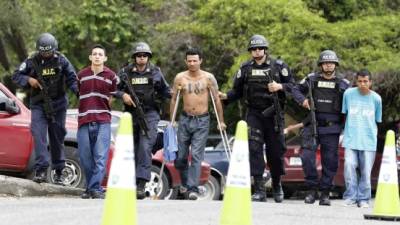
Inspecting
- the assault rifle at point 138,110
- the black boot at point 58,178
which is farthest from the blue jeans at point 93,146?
the black boot at point 58,178

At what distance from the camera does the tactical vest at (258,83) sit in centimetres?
1241

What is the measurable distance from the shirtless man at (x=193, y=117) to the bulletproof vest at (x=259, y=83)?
42cm

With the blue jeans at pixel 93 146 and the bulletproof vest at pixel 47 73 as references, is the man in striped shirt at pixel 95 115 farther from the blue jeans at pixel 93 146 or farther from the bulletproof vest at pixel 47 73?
the bulletproof vest at pixel 47 73

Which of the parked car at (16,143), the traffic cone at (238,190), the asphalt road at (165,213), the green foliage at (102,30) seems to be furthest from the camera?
the green foliage at (102,30)

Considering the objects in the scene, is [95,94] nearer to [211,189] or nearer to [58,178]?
[58,178]

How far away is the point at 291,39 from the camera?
2284 cm

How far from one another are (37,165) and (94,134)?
83 cm

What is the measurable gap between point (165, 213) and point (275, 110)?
291 centimetres

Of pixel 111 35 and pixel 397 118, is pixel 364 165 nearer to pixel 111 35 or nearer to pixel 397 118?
pixel 397 118

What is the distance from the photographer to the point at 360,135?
12906 millimetres

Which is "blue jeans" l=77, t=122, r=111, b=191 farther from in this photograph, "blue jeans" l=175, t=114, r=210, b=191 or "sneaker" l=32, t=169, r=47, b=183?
"blue jeans" l=175, t=114, r=210, b=191

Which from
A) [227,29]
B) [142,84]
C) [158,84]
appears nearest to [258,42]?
[158,84]

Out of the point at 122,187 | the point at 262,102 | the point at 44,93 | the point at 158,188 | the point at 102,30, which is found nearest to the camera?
the point at 122,187

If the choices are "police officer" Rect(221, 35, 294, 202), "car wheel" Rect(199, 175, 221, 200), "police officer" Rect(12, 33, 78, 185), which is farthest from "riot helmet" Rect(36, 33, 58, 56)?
"car wheel" Rect(199, 175, 221, 200)
